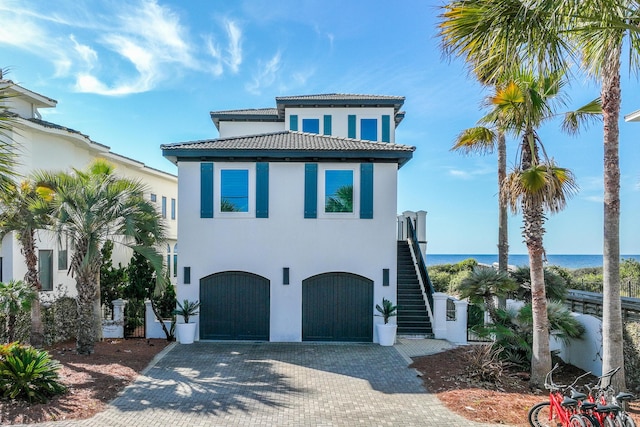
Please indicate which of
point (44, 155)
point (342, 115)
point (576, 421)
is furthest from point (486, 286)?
point (44, 155)

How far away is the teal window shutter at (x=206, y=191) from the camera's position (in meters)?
12.8

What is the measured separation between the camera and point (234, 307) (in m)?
12.8

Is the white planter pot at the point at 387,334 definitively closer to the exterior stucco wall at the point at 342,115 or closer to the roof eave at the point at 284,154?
the roof eave at the point at 284,154

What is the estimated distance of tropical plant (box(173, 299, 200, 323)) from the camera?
12.2 metres

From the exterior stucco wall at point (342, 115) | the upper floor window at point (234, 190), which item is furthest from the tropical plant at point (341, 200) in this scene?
the exterior stucco wall at point (342, 115)

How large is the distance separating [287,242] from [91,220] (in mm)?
5684

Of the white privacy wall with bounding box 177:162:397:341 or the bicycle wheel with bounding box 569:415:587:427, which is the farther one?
the white privacy wall with bounding box 177:162:397:341

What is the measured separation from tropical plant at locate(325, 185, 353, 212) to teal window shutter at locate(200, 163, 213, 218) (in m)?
3.90

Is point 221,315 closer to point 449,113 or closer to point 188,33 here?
point 188,33

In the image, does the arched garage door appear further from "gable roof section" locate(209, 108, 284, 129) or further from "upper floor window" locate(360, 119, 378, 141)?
"gable roof section" locate(209, 108, 284, 129)

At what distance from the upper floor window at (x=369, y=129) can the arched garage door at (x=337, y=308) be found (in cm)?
877

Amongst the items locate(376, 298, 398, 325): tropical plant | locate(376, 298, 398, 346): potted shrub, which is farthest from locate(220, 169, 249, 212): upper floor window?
locate(376, 298, 398, 346): potted shrub

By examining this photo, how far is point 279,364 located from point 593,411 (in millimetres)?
6913

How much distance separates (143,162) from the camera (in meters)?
22.3
